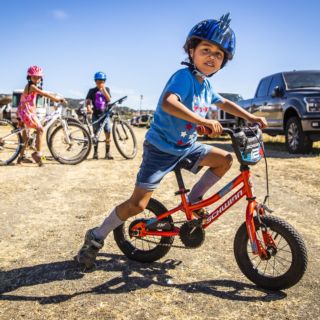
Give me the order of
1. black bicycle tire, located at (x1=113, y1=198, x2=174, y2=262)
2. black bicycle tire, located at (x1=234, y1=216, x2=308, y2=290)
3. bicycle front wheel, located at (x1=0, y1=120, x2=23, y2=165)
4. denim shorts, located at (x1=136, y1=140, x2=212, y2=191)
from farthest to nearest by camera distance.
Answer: bicycle front wheel, located at (x1=0, y1=120, x2=23, y2=165) → black bicycle tire, located at (x1=113, y1=198, x2=174, y2=262) → denim shorts, located at (x1=136, y1=140, x2=212, y2=191) → black bicycle tire, located at (x1=234, y1=216, x2=308, y2=290)

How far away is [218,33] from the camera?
2.94 meters

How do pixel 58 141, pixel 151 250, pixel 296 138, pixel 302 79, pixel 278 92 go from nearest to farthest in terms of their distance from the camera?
pixel 151 250
pixel 58 141
pixel 296 138
pixel 278 92
pixel 302 79

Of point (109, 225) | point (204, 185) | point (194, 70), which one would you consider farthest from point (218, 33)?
point (109, 225)

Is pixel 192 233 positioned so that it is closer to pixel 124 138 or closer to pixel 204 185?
pixel 204 185

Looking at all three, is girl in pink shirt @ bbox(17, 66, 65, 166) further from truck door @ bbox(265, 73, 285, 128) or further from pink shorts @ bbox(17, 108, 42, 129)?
truck door @ bbox(265, 73, 285, 128)

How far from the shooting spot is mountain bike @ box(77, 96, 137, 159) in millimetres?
9289

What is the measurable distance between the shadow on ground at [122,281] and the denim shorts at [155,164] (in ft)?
2.40

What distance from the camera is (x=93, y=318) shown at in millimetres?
2561

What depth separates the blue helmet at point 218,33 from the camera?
115 inches

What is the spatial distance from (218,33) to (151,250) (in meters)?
1.83

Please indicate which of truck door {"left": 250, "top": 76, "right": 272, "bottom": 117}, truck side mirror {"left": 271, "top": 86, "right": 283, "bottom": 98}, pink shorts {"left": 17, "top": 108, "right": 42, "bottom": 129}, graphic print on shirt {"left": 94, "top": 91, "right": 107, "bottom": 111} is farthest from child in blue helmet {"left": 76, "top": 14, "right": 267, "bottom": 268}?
truck door {"left": 250, "top": 76, "right": 272, "bottom": 117}

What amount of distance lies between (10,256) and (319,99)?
26.8 feet

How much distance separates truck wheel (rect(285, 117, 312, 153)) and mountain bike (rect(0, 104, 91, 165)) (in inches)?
198

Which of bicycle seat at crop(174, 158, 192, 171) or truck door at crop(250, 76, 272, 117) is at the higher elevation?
truck door at crop(250, 76, 272, 117)
